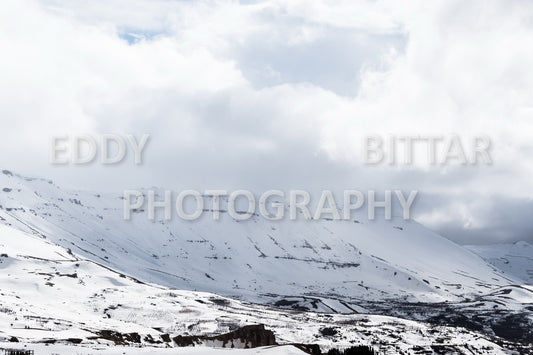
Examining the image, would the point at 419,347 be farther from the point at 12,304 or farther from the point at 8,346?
the point at 8,346

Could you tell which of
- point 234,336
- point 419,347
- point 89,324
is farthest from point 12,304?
point 419,347

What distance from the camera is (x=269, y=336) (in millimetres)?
128875

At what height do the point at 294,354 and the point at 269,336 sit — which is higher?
the point at 294,354

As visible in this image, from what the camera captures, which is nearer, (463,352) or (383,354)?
(383,354)

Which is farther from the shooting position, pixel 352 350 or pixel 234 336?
pixel 234 336

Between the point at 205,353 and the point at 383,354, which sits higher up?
the point at 205,353

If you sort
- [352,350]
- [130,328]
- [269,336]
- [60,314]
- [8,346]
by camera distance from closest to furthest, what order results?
[8,346] → [352,350] → [269,336] → [130,328] → [60,314]

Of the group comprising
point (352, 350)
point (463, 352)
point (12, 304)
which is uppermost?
point (352, 350)

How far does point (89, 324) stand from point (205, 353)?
109 metres

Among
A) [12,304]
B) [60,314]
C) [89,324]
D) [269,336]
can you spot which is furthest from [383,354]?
[12,304]

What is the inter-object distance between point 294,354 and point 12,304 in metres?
143

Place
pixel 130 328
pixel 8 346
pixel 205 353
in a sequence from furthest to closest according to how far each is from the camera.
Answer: pixel 130 328 < pixel 8 346 < pixel 205 353

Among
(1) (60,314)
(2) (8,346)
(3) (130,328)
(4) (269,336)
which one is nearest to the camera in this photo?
(2) (8,346)

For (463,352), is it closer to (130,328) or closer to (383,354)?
(383,354)
